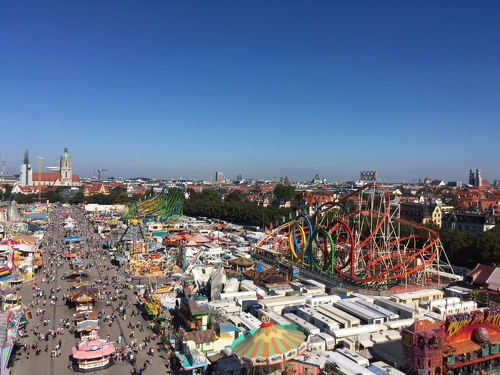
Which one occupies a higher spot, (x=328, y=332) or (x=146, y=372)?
(x=328, y=332)

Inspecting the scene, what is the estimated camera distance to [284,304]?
1179 inches

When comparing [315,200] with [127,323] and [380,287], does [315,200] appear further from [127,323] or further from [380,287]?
[127,323]

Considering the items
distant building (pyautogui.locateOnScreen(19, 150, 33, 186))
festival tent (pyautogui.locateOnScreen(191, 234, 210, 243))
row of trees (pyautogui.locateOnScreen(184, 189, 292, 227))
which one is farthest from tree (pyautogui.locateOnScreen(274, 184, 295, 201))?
distant building (pyautogui.locateOnScreen(19, 150, 33, 186))

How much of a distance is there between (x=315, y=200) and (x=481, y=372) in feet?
266

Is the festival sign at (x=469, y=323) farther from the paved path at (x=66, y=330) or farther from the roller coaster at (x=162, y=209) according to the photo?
the roller coaster at (x=162, y=209)

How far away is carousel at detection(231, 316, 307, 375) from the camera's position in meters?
17.6

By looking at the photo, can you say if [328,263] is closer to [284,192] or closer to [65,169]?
[284,192]

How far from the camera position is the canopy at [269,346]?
57.7ft

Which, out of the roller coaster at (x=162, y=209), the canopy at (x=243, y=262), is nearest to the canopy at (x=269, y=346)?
the canopy at (x=243, y=262)

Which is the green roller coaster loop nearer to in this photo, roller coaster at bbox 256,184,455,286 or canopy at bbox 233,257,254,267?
roller coaster at bbox 256,184,455,286

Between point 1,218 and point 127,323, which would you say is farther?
point 1,218

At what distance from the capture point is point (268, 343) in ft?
59.4

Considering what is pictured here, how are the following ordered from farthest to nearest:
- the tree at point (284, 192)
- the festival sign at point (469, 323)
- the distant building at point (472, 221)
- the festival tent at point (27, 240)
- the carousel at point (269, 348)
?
the tree at point (284, 192), the distant building at point (472, 221), the festival tent at point (27, 240), the festival sign at point (469, 323), the carousel at point (269, 348)

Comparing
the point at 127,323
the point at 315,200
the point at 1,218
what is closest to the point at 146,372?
the point at 127,323
